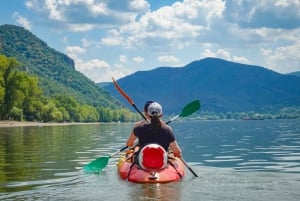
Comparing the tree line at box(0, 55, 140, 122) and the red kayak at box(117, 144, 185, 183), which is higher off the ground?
the tree line at box(0, 55, 140, 122)

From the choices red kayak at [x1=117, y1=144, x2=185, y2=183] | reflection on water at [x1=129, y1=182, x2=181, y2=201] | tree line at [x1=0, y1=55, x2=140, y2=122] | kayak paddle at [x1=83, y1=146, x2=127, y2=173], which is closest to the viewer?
reflection on water at [x1=129, y1=182, x2=181, y2=201]

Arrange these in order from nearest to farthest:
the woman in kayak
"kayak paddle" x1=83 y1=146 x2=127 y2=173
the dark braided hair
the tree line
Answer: the dark braided hair
the woman in kayak
"kayak paddle" x1=83 y1=146 x2=127 y2=173
the tree line

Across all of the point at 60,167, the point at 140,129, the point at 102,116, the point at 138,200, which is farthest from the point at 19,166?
the point at 102,116

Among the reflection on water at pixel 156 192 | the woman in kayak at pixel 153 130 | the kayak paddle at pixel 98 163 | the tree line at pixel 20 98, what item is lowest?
the reflection on water at pixel 156 192

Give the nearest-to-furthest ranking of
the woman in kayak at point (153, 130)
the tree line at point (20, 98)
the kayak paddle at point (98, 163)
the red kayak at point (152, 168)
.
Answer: the red kayak at point (152, 168), the woman in kayak at point (153, 130), the kayak paddle at point (98, 163), the tree line at point (20, 98)

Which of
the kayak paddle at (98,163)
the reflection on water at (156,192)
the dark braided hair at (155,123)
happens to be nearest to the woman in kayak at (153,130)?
the dark braided hair at (155,123)

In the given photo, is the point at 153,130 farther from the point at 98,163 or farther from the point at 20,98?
the point at 20,98

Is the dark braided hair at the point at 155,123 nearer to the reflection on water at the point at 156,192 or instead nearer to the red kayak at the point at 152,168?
the red kayak at the point at 152,168

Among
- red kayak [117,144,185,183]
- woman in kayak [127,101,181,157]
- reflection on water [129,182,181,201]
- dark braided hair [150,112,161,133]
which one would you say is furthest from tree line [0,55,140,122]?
reflection on water [129,182,181,201]

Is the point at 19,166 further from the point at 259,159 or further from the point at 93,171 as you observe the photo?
the point at 259,159

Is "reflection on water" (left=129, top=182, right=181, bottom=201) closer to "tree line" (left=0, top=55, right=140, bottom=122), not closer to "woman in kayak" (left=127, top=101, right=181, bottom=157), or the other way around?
"woman in kayak" (left=127, top=101, right=181, bottom=157)

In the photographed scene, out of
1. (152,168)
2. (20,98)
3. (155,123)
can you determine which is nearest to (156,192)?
(152,168)

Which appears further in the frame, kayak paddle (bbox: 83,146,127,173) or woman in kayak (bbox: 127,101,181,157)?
kayak paddle (bbox: 83,146,127,173)

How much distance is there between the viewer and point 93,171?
18203mm
